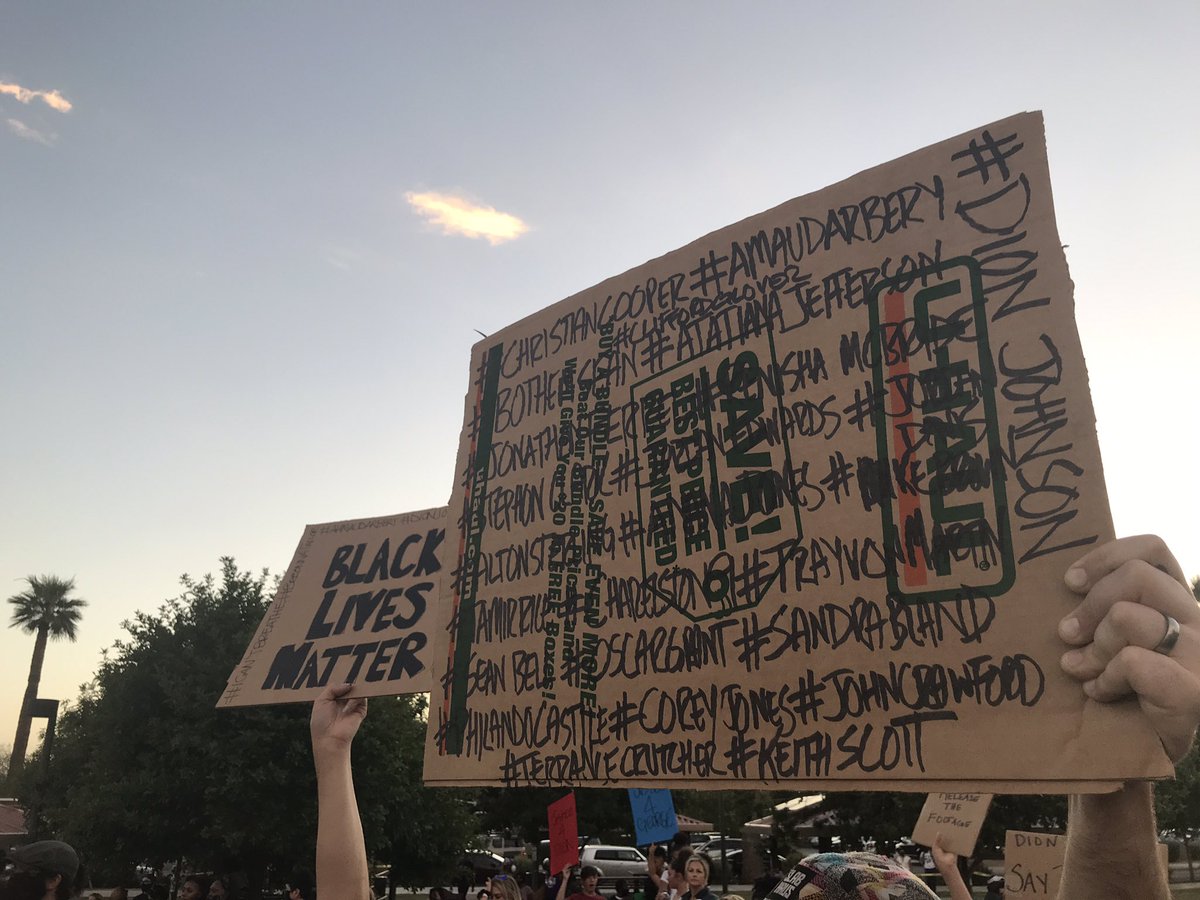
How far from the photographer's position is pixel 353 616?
4055 mm

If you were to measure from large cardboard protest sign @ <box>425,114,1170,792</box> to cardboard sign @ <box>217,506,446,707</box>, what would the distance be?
0.32m


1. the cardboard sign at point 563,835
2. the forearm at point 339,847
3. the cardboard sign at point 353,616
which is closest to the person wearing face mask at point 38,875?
the cardboard sign at point 353,616

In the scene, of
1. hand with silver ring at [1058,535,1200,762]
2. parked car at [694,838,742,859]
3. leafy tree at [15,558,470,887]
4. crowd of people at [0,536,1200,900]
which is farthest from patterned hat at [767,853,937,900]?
parked car at [694,838,742,859]

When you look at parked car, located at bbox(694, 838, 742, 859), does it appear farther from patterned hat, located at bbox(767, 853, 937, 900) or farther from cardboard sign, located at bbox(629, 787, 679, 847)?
patterned hat, located at bbox(767, 853, 937, 900)

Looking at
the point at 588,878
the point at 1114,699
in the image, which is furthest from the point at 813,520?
the point at 588,878

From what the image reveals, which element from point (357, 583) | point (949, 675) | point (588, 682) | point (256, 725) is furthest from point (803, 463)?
point (256, 725)

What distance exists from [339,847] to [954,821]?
14.1 feet

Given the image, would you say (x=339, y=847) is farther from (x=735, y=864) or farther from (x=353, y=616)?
(x=735, y=864)

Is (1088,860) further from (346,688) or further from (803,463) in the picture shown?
(346,688)

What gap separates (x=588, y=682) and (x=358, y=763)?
18.2m

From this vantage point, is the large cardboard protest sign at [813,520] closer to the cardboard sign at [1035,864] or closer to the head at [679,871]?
the head at [679,871]

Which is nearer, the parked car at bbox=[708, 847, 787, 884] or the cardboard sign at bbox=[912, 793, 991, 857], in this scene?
the cardboard sign at bbox=[912, 793, 991, 857]

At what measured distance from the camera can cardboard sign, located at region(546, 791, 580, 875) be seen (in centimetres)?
834

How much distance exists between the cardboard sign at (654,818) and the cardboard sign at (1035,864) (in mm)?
3428
